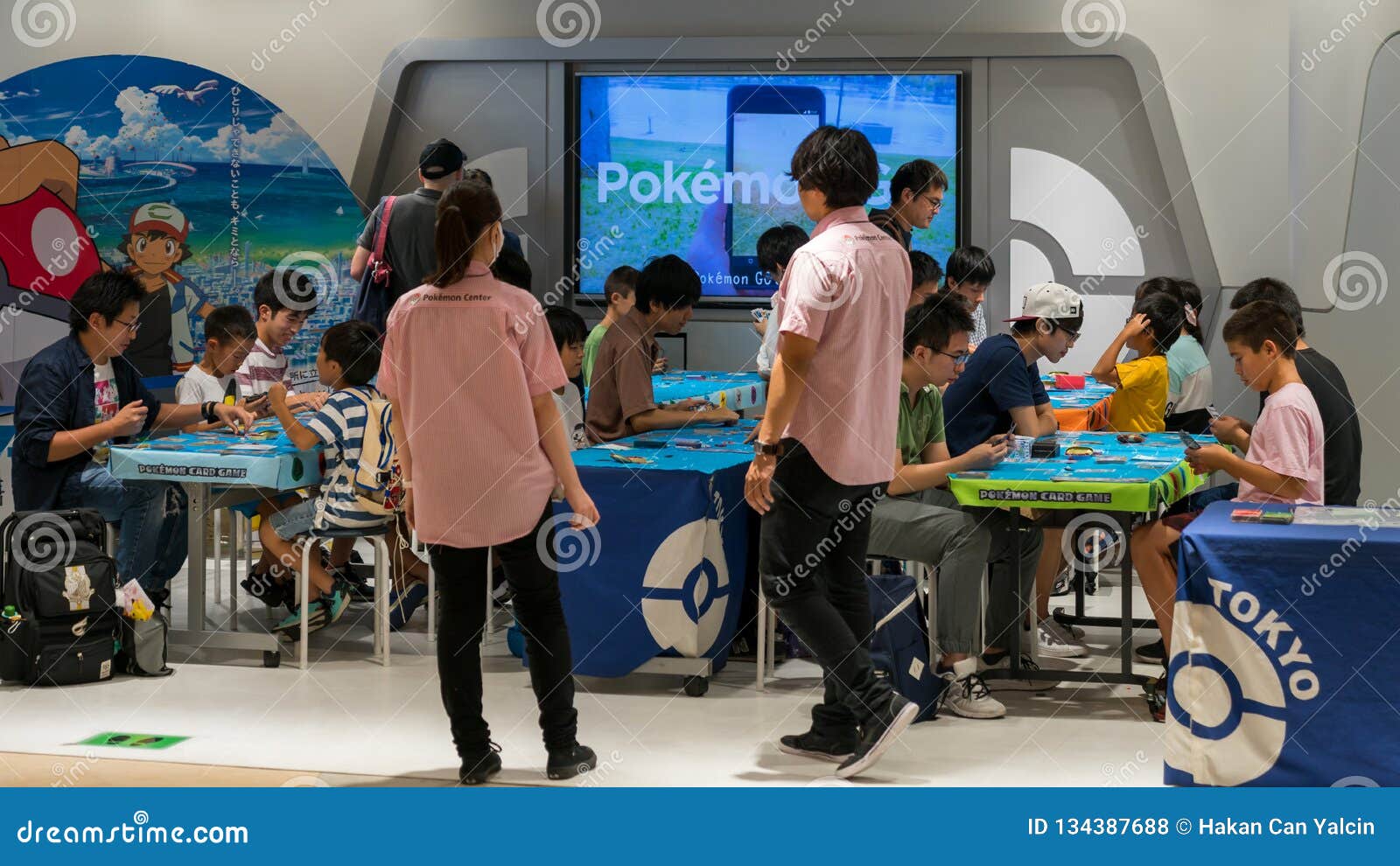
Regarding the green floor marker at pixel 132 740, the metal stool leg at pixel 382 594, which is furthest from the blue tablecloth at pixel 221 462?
the green floor marker at pixel 132 740

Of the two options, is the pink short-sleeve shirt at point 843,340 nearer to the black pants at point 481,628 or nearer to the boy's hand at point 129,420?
the black pants at point 481,628

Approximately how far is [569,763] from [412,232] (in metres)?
2.76

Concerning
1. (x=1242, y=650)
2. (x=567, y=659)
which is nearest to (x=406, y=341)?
(x=567, y=659)

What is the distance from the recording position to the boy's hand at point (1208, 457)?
371 cm

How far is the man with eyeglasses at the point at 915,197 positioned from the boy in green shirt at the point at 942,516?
72 cm

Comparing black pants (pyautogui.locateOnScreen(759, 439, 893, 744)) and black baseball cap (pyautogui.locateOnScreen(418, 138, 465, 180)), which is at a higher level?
black baseball cap (pyautogui.locateOnScreen(418, 138, 465, 180))

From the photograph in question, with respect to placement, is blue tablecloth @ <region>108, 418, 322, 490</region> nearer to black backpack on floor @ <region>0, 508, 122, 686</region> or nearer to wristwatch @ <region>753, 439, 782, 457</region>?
black backpack on floor @ <region>0, 508, 122, 686</region>

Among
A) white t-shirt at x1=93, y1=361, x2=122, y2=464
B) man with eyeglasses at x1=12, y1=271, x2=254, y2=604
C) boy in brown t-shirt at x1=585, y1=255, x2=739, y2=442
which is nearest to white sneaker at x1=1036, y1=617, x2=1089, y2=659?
boy in brown t-shirt at x1=585, y1=255, x2=739, y2=442

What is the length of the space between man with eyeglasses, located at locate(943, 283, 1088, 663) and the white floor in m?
0.27

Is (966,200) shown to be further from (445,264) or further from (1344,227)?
(445,264)

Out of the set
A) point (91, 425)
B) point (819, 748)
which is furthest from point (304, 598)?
point (819, 748)

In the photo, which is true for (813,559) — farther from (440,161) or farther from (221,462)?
(440,161)

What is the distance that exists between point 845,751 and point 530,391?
119 cm

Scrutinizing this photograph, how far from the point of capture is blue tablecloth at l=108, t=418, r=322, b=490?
4.36 metres
